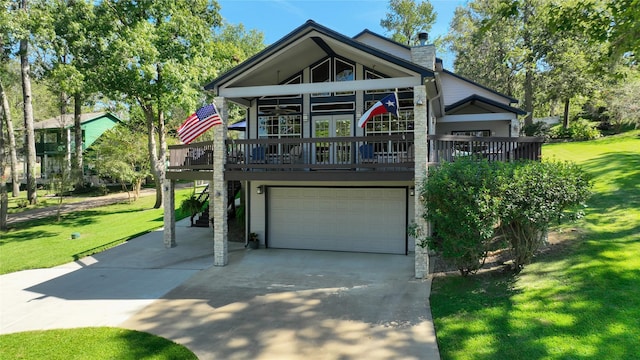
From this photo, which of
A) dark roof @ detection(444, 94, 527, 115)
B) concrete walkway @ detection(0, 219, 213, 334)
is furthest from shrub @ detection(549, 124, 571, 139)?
concrete walkway @ detection(0, 219, 213, 334)

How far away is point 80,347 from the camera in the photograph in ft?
21.1

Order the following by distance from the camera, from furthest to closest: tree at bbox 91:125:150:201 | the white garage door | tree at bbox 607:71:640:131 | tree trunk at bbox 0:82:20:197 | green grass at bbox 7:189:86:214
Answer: tree at bbox 607:71:640:131
green grass at bbox 7:189:86:214
tree at bbox 91:125:150:201
tree trunk at bbox 0:82:20:197
the white garage door

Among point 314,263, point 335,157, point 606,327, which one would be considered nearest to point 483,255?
point 606,327

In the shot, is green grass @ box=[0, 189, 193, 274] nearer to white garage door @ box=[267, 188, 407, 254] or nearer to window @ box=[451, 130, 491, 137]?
white garage door @ box=[267, 188, 407, 254]

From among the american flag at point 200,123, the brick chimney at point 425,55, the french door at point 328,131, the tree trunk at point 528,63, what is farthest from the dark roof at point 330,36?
the tree trunk at point 528,63

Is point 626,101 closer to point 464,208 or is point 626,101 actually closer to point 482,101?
point 482,101

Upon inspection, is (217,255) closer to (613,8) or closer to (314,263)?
(314,263)

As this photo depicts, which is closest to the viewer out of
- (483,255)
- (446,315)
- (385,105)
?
(446,315)

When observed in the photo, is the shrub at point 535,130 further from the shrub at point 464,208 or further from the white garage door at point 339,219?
the shrub at point 464,208

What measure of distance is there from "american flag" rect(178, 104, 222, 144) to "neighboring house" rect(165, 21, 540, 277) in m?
0.55

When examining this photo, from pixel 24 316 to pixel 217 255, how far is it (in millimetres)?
4717

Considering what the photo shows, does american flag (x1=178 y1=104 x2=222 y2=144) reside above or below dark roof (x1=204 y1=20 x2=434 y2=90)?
below

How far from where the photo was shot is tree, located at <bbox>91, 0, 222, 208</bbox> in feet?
60.6

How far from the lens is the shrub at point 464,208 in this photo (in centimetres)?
776
